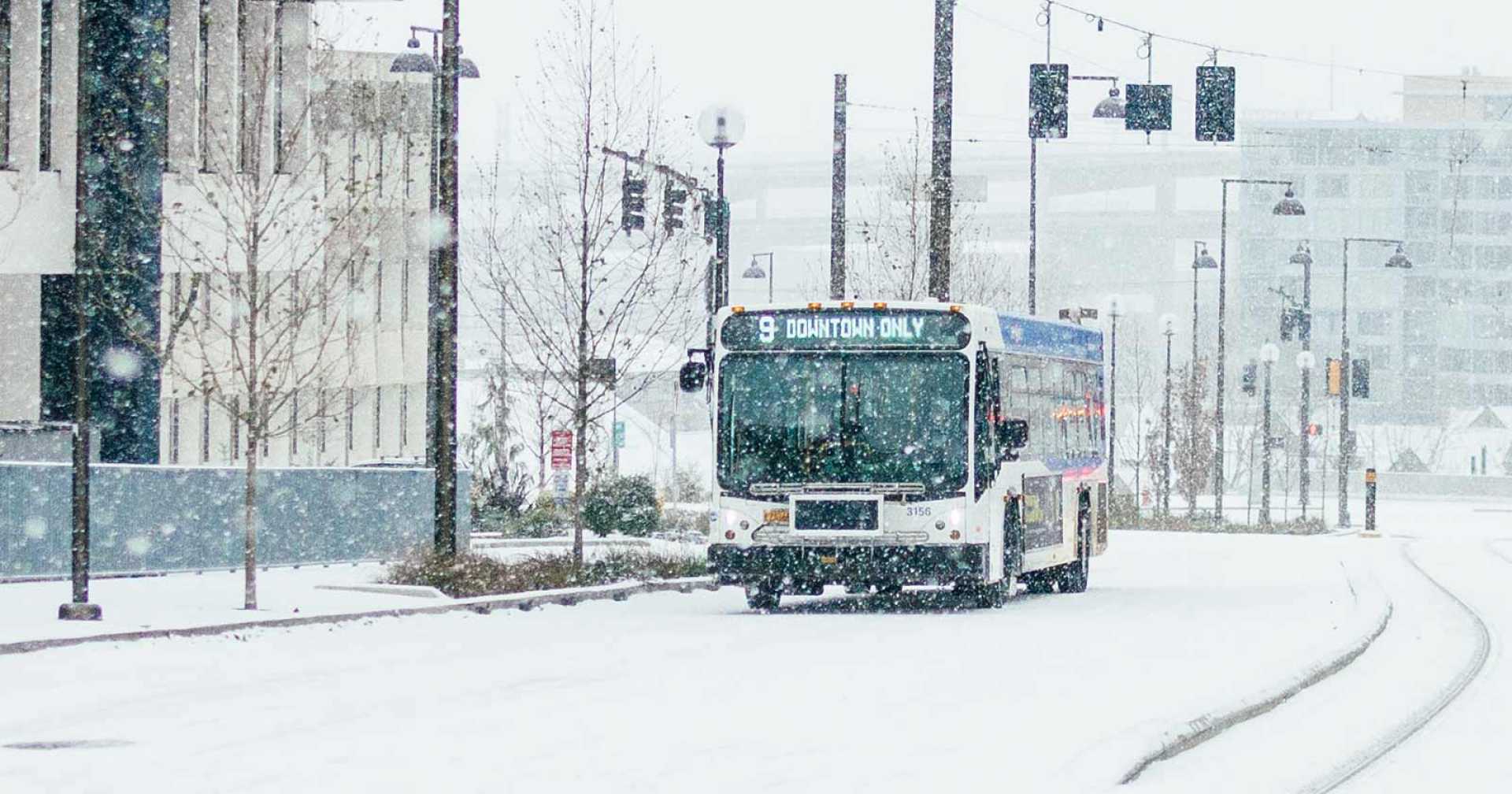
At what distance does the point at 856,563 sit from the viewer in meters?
24.9

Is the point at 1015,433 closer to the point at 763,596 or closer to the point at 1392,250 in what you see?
the point at 763,596

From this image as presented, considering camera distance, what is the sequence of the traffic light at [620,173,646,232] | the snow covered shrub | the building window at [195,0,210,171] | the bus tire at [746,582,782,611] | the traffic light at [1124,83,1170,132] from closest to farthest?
the bus tire at [746,582,782,611] → the building window at [195,0,210,171] → the traffic light at [620,173,646,232] → the traffic light at [1124,83,1170,132] → the snow covered shrub

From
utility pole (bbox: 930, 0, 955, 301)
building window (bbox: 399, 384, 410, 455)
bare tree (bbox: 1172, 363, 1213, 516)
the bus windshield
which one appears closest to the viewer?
the bus windshield

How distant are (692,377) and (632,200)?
38.4 ft

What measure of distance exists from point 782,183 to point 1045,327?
526 ft

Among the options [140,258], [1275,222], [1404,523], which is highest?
[1275,222]

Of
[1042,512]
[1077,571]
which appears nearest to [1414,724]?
[1042,512]

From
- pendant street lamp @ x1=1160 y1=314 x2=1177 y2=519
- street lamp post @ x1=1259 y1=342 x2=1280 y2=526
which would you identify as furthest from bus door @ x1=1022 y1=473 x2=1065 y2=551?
pendant street lamp @ x1=1160 y1=314 x2=1177 y2=519

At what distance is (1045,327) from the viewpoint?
94.7 feet

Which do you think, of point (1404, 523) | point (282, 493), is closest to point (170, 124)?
point (282, 493)

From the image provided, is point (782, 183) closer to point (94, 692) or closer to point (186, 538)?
point (186, 538)

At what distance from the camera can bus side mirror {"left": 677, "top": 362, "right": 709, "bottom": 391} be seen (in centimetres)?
2469

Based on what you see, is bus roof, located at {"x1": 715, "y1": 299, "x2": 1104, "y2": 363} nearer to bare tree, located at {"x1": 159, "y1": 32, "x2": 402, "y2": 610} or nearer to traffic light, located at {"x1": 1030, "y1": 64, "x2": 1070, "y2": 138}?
bare tree, located at {"x1": 159, "y1": 32, "x2": 402, "y2": 610}

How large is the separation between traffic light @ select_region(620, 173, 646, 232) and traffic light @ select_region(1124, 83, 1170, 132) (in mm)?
6984
